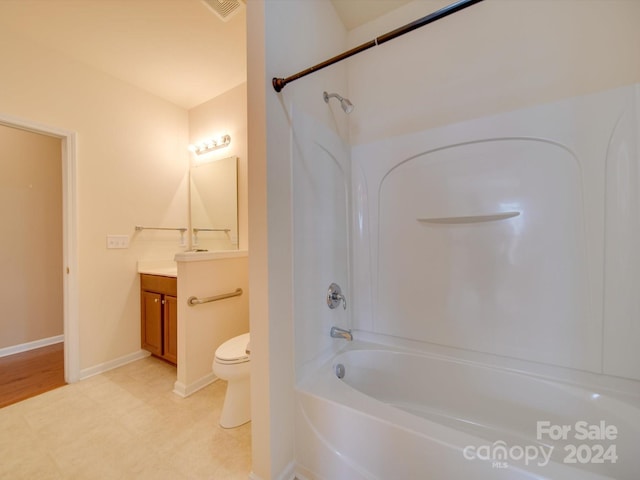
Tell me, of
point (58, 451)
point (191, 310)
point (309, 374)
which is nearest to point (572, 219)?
point (309, 374)

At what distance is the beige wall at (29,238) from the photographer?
2.46 m

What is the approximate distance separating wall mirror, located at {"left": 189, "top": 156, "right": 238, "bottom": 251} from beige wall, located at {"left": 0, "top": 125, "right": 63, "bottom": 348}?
159cm

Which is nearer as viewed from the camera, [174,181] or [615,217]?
[615,217]

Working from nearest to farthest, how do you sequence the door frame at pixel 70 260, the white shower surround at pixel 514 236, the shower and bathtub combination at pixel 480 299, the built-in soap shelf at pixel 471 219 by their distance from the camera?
the shower and bathtub combination at pixel 480 299, the white shower surround at pixel 514 236, the built-in soap shelf at pixel 471 219, the door frame at pixel 70 260

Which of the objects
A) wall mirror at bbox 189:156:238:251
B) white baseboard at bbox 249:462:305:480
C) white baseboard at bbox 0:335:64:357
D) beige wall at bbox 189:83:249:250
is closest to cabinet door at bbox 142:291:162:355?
wall mirror at bbox 189:156:238:251

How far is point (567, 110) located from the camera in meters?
1.14

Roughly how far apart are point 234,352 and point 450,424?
132cm

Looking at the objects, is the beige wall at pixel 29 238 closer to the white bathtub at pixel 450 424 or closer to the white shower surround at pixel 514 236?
the white bathtub at pixel 450 424

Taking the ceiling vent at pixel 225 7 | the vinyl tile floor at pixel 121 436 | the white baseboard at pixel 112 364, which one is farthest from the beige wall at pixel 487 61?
the white baseboard at pixel 112 364

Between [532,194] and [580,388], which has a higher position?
[532,194]

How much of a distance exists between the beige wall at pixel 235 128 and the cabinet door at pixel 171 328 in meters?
0.79

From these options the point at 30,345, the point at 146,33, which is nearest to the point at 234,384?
the point at 146,33

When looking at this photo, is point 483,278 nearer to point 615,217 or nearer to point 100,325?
point 615,217

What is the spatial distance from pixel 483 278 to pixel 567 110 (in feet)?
2.95
